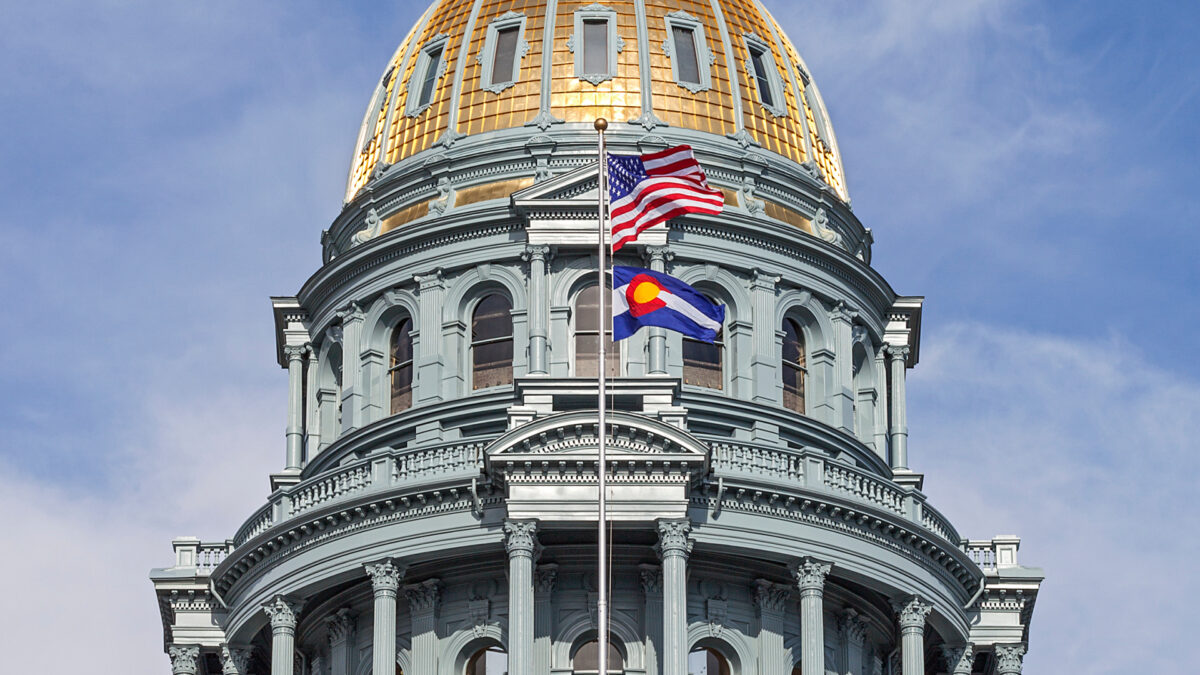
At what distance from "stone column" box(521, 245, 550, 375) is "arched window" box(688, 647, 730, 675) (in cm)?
737

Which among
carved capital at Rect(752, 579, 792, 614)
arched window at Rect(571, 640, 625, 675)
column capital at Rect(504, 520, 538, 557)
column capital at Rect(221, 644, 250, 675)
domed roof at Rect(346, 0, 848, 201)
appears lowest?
arched window at Rect(571, 640, 625, 675)

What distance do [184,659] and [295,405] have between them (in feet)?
25.8

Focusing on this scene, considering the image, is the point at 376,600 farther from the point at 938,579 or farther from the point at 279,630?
the point at 938,579

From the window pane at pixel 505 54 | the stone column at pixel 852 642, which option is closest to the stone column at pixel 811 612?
the stone column at pixel 852 642

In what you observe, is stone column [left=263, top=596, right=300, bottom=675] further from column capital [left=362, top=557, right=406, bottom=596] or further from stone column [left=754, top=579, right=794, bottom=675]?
stone column [left=754, top=579, right=794, bottom=675]

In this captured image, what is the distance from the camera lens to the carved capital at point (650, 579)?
6338 centimetres

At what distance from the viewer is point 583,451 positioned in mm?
60781

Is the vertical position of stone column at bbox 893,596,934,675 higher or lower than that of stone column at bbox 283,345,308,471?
lower

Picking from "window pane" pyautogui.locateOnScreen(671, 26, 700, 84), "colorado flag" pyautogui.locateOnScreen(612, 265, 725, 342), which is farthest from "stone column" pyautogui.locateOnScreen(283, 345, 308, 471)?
"colorado flag" pyautogui.locateOnScreen(612, 265, 725, 342)

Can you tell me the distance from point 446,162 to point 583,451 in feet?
43.2

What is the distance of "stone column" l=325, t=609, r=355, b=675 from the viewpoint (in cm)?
6550

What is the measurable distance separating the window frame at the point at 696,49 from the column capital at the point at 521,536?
51.9 feet

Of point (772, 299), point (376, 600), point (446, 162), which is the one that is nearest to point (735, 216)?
point (772, 299)

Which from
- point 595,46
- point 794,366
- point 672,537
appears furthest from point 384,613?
point 595,46
